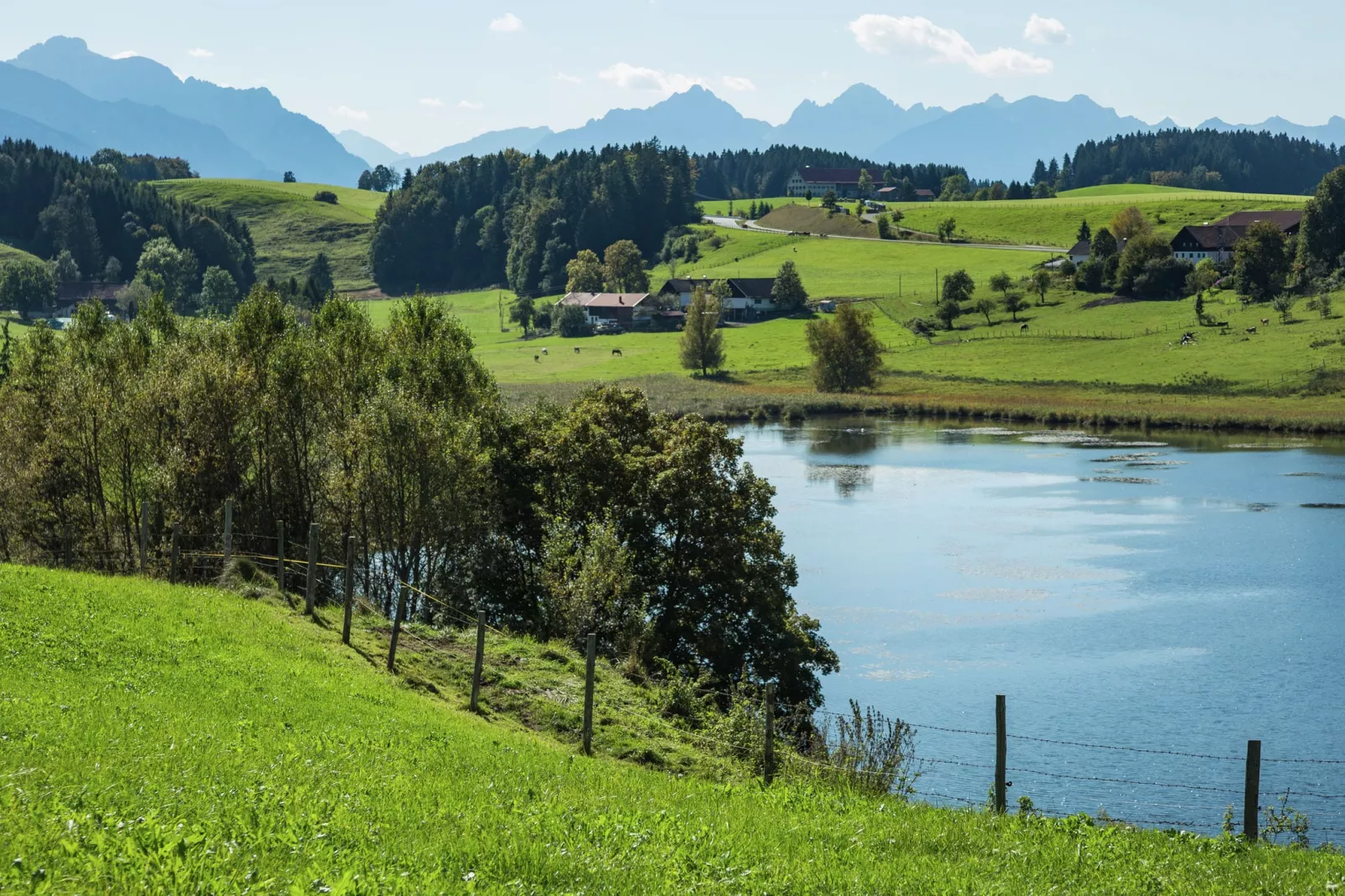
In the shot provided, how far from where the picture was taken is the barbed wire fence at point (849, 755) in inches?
878

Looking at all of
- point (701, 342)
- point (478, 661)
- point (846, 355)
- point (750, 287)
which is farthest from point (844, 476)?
point (750, 287)

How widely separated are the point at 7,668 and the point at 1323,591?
54.9m

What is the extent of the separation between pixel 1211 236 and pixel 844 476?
10971cm

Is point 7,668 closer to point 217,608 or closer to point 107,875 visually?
point 217,608

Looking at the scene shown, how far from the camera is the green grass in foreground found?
496 inches

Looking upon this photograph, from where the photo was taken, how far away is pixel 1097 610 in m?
55.0

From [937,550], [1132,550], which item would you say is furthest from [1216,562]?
[937,550]

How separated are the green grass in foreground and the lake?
866cm

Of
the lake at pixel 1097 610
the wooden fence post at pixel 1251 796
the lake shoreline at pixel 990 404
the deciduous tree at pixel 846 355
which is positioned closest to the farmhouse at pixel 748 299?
the lake shoreline at pixel 990 404

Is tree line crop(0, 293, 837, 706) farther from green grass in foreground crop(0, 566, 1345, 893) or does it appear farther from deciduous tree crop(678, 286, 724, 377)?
deciduous tree crop(678, 286, 724, 377)

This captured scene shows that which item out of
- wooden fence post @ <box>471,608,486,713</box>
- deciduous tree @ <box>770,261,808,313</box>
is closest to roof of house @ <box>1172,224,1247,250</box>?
deciduous tree @ <box>770,261,808,313</box>

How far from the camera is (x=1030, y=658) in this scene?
48156 mm

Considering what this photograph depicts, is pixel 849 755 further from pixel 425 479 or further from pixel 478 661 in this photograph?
pixel 425 479

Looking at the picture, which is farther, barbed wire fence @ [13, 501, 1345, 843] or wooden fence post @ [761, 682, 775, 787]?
barbed wire fence @ [13, 501, 1345, 843]
